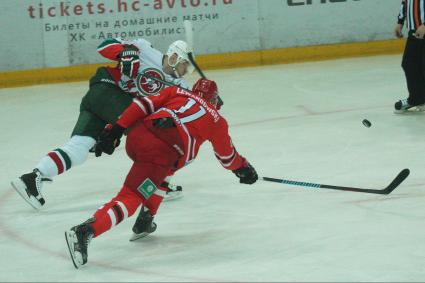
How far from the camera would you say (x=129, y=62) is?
4.41m

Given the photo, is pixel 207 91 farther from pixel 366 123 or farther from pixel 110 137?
pixel 366 123

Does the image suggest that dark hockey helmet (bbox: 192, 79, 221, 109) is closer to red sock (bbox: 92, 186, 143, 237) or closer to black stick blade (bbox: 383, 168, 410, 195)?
red sock (bbox: 92, 186, 143, 237)

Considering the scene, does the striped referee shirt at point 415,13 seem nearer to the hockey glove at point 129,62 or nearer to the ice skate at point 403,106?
the ice skate at point 403,106

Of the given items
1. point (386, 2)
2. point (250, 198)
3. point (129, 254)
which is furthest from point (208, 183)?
point (386, 2)

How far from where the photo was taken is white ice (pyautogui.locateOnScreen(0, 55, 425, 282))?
3.38 m

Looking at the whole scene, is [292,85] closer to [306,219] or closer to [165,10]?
[165,10]

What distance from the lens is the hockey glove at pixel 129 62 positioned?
441 centimetres

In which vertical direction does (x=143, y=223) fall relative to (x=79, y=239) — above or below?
below

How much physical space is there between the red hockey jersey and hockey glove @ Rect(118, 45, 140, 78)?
32.7 inches

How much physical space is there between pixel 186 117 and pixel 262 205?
36.7 inches

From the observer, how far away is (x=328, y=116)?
6.44 m

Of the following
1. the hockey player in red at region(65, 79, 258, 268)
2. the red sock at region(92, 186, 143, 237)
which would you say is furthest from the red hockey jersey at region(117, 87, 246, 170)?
the red sock at region(92, 186, 143, 237)

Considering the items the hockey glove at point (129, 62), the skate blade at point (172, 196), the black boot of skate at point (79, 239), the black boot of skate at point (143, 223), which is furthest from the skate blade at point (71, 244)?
the hockey glove at point (129, 62)

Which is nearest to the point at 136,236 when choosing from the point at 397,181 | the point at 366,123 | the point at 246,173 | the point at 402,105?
the point at 246,173
